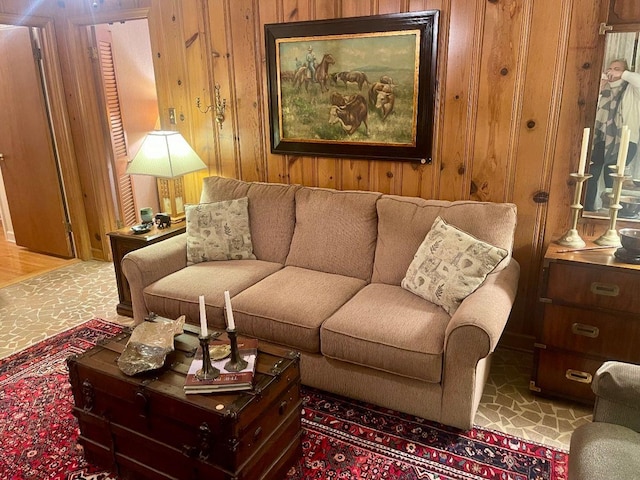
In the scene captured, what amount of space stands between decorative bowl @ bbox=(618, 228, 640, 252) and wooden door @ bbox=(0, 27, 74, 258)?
4499mm

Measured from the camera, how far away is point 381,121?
10.0ft

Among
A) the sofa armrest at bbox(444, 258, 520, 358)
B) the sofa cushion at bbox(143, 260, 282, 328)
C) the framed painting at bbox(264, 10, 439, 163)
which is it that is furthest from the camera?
the framed painting at bbox(264, 10, 439, 163)

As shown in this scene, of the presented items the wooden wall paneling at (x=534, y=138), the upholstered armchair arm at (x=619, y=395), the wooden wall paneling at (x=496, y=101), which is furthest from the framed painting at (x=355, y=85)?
the upholstered armchair arm at (x=619, y=395)

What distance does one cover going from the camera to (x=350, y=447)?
2.16 m

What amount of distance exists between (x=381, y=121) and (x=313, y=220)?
0.75 m

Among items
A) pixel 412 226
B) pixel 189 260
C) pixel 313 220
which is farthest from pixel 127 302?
pixel 412 226

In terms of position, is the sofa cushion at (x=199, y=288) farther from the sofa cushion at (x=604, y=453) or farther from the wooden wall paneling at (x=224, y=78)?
the sofa cushion at (x=604, y=453)

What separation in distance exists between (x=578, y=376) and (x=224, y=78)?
2932 millimetres

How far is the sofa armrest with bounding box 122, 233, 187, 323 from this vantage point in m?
2.92

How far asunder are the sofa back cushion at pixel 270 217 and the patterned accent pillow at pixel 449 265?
0.91 metres

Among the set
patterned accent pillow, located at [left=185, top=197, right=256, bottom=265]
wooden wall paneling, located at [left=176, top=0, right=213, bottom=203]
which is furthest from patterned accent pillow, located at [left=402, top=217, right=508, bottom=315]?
wooden wall paneling, located at [left=176, top=0, right=213, bottom=203]

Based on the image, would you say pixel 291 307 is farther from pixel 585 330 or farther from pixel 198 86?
pixel 198 86

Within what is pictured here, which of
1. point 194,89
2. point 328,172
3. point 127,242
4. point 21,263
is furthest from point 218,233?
point 21,263

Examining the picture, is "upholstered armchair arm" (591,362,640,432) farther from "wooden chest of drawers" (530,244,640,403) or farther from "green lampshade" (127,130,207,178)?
"green lampshade" (127,130,207,178)
